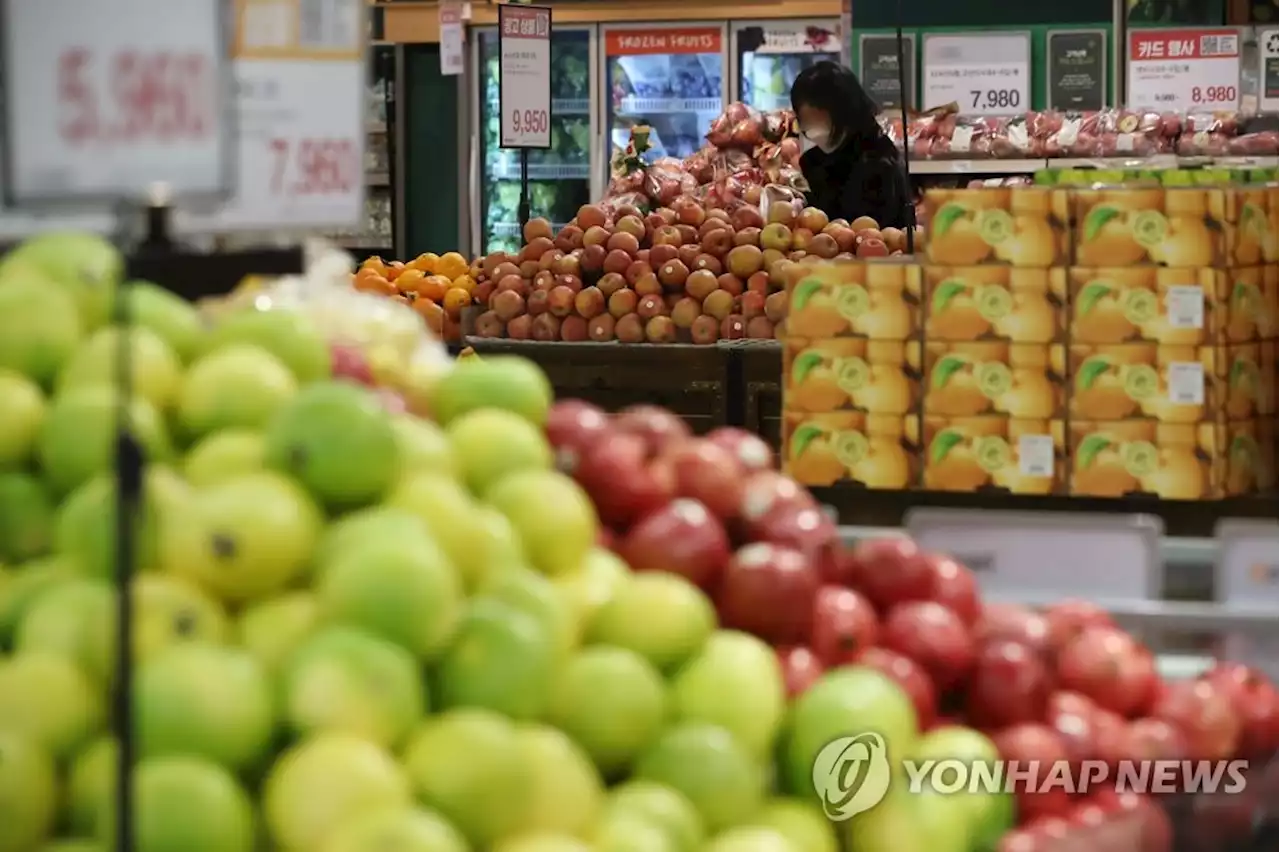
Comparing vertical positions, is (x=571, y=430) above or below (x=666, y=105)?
below

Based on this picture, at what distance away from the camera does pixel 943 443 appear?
3.58m

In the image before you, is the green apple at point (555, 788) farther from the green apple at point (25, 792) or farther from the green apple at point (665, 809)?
the green apple at point (25, 792)

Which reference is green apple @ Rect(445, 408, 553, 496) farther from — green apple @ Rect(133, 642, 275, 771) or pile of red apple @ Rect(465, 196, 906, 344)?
pile of red apple @ Rect(465, 196, 906, 344)

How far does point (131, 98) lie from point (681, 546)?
0.61 meters

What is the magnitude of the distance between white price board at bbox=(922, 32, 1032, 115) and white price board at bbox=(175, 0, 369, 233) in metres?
6.73

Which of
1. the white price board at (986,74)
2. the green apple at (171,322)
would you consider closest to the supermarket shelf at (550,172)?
the white price board at (986,74)

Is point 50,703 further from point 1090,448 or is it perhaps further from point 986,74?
point 986,74

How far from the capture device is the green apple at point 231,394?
4.90 ft

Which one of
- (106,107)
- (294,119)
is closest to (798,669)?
(106,107)

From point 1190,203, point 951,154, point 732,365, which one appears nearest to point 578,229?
point 732,365

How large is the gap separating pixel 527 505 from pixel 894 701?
0.33 m

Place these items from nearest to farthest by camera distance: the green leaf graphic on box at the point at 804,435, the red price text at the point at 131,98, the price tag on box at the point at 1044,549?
the red price text at the point at 131,98
the price tag on box at the point at 1044,549
the green leaf graphic on box at the point at 804,435

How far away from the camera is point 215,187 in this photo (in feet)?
4.32

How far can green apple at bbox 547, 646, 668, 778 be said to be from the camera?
1388 millimetres
